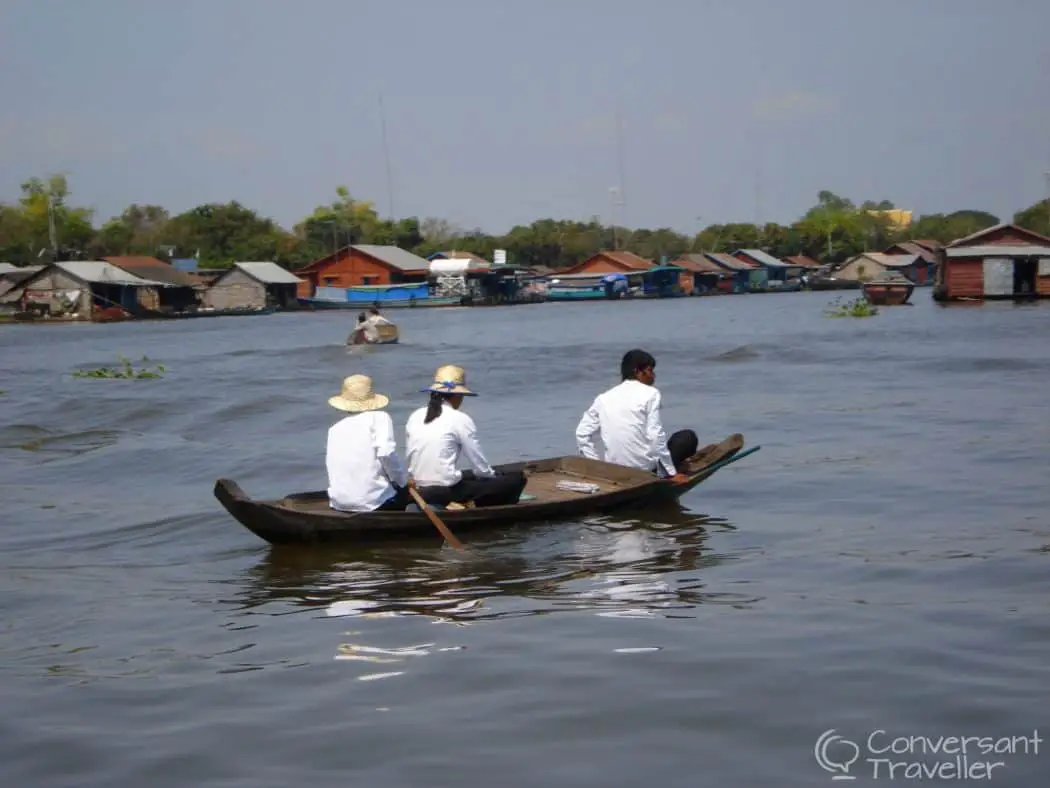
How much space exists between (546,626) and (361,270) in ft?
197

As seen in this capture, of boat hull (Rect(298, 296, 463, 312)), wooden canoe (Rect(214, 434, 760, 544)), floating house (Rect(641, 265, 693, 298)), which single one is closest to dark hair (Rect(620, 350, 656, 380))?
wooden canoe (Rect(214, 434, 760, 544))

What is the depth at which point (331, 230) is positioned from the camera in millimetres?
82875

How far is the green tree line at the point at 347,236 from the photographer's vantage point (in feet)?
236

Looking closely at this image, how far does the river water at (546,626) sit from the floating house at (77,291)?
132 feet

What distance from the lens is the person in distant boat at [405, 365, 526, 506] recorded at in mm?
7680

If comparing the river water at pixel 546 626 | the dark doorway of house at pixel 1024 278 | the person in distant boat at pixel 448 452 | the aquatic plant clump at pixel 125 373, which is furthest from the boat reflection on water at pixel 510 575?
the dark doorway of house at pixel 1024 278

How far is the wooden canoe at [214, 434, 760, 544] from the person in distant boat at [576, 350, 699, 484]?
107 mm

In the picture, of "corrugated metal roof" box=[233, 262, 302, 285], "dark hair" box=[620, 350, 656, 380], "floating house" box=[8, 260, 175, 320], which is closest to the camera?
"dark hair" box=[620, 350, 656, 380]

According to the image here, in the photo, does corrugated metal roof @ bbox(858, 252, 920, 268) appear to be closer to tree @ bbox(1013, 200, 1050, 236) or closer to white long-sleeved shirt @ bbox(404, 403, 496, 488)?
tree @ bbox(1013, 200, 1050, 236)

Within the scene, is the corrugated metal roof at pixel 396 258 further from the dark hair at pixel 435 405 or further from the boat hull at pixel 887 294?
the dark hair at pixel 435 405

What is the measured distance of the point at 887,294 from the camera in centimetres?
4650

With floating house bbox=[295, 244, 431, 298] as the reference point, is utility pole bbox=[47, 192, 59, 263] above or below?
above

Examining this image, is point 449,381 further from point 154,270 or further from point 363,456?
point 154,270

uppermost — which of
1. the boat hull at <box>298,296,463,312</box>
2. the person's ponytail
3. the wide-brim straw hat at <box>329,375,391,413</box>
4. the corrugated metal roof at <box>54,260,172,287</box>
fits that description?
the corrugated metal roof at <box>54,260,172,287</box>
